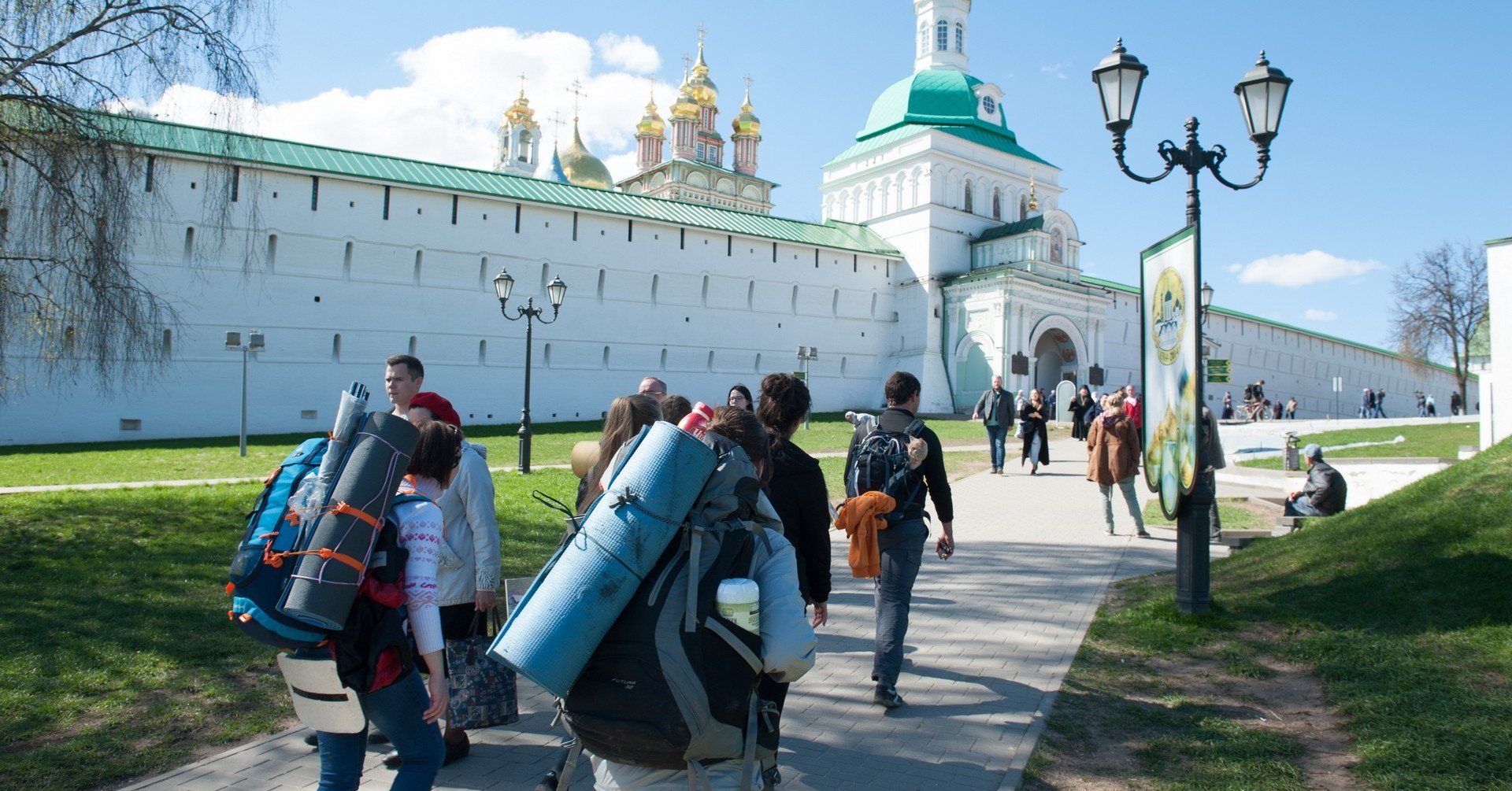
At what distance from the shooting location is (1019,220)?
4597cm

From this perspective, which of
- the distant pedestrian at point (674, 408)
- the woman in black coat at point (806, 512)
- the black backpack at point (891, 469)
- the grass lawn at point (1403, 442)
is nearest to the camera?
the woman in black coat at point (806, 512)

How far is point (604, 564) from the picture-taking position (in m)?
2.07

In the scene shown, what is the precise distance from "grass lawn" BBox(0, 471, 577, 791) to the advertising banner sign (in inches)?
197

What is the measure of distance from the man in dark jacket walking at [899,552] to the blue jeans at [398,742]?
2466mm

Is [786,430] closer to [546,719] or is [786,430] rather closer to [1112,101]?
[546,719]

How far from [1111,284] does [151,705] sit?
5248 centimetres

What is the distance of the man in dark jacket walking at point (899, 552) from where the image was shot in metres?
4.55

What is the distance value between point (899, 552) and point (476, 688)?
6.99 feet

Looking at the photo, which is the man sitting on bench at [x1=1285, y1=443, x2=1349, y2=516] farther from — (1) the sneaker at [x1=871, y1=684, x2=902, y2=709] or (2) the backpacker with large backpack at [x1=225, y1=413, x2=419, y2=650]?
(2) the backpacker with large backpack at [x1=225, y1=413, x2=419, y2=650]

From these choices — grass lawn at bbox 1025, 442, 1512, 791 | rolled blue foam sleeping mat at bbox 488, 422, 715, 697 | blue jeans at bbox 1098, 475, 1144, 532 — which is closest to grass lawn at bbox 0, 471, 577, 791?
rolled blue foam sleeping mat at bbox 488, 422, 715, 697

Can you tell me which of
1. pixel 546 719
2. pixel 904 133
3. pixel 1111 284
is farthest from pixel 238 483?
pixel 1111 284

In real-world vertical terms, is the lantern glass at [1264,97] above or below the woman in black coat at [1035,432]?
above

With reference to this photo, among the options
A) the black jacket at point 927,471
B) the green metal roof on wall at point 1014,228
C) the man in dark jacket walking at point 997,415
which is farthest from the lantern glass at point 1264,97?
the green metal roof on wall at point 1014,228

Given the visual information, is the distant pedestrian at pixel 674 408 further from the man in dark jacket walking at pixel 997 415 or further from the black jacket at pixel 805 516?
the man in dark jacket walking at pixel 997 415
